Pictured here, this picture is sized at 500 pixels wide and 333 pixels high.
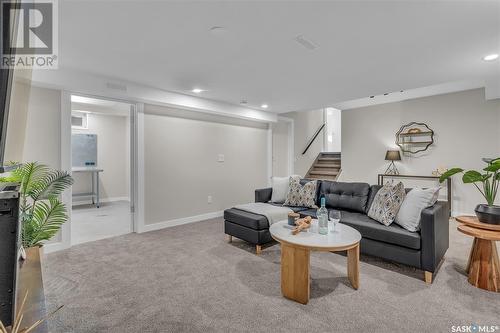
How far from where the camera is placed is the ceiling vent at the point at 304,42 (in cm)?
238

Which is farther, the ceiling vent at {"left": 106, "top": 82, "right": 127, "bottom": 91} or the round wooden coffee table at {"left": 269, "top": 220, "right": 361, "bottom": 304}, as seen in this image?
the ceiling vent at {"left": 106, "top": 82, "right": 127, "bottom": 91}

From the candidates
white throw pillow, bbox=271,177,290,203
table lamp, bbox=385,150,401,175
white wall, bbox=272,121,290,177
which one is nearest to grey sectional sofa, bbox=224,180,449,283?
white throw pillow, bbox=271,177,290,203

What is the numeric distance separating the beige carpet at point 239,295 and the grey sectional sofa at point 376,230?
0.18 metres

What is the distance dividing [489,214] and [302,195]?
2.08 metres

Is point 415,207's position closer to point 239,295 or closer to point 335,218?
point 335,218

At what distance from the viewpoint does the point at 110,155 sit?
21.8 feet

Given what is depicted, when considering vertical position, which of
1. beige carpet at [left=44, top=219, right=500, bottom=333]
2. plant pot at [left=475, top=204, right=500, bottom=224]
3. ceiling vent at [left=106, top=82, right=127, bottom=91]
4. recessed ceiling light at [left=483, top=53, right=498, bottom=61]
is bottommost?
beige carpet at [left=44, top=219, right=500, bottom=333]

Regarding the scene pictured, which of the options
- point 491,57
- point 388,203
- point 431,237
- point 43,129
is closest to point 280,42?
point 388,203

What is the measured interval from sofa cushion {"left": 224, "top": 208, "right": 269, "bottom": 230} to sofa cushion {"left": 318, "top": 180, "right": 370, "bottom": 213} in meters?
1.16

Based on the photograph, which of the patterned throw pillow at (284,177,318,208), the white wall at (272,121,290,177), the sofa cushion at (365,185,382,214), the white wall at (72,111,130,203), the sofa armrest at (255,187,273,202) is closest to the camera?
the sofa cushion at (365,185,382,214)

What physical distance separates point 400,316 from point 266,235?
62.6 inches

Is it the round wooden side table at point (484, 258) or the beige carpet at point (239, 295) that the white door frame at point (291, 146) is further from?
the round wooden side table at point (484, 258)

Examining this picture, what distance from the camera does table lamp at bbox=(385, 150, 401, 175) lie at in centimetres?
560

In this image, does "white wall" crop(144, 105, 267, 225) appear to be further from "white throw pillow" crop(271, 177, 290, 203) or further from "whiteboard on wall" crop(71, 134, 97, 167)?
"whiteboard on wall" crop(71, 134, 97, 167)
